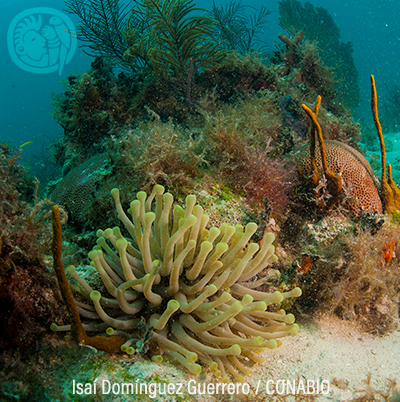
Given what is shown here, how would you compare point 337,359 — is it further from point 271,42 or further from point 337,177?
point 271,42

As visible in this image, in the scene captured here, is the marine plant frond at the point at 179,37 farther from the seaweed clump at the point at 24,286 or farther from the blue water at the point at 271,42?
the blue water at the point at 271,42

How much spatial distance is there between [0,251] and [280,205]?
2.45 meters

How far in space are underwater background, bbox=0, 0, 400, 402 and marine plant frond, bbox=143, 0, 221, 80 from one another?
0.03 meters

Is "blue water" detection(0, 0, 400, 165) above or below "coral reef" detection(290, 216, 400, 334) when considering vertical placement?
above

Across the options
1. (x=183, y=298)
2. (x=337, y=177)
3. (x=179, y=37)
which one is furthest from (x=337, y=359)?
(x=179, y=37)

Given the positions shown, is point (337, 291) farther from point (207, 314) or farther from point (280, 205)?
point (207, 314)

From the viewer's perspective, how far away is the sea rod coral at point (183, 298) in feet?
5.41

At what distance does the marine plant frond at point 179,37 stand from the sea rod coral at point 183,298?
13.1 ft

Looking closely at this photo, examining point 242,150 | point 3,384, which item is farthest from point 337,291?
point 3,384

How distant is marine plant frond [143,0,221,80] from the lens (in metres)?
4.62

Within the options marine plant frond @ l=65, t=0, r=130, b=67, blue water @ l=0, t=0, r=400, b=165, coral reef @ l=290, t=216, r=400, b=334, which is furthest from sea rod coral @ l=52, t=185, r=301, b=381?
blue water @ l=0, t=0, r=400, b=165

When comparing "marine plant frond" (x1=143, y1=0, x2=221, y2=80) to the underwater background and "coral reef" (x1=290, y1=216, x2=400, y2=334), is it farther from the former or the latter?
"coral reef" (x1=290, y1=216, x2=400, y2=334)

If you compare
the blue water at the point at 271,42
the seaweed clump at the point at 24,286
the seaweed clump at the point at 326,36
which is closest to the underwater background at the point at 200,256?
the seaweed clump at the point at 24,286

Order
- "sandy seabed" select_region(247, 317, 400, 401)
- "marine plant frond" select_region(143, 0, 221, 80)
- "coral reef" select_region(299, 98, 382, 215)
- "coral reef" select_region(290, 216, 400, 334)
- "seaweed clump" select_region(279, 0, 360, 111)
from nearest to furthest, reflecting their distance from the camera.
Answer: "sandy seabed" select_region(247, 317, 400, 401)
"coral reef" select_region(290, 216, 400, 334)
"coral reef" select_region(299, 98, 382, 215)
"marine plant frond" select_region(143, 0, 221, 80)
"seaweed clump" select_region(279, 0, 360, 111)
